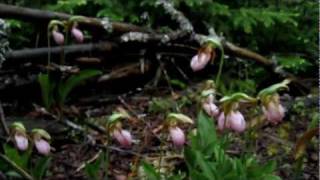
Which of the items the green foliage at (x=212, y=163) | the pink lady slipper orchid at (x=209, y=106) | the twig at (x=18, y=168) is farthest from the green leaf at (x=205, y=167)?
the twig at (x=18, y=168)

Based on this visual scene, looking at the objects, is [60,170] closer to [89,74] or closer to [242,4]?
[89,74]

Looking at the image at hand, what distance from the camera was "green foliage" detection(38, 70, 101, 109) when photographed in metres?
3.69

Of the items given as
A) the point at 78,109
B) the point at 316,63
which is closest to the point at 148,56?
the point at 78,109

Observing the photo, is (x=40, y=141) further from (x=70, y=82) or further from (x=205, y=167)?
(x=70, y=82)

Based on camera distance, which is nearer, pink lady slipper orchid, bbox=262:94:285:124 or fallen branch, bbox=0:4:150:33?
pink lady slipper orchid, bbox=262:94:285:124

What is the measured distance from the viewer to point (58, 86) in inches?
151

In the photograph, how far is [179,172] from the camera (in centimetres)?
284

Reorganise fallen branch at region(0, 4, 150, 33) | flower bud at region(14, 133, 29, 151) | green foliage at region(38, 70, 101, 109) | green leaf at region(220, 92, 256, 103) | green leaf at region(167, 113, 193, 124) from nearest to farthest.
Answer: green leaf at region(220, 92, 256, 103) → green leaf at region(167, 113, 193, 124) → flower bud at region(14, 133, 29, 151) → green foliage at region(38, 70, 101, 109) → fallen branch at region(0, 4, 150, 33)

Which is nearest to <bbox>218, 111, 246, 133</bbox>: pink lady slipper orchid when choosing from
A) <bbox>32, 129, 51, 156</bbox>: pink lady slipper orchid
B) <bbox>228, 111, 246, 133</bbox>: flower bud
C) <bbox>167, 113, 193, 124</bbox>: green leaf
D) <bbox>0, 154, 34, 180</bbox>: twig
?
<bbox>228, 111, 246, 133</bbox>: flower bud

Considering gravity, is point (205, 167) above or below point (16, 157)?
above

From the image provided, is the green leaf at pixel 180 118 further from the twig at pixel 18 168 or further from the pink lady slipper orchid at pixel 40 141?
the twig at pixel 18 168

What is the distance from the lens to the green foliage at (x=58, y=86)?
369cm

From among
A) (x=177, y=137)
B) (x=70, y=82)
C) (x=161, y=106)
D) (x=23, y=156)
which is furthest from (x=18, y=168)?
(x=161, y=106)

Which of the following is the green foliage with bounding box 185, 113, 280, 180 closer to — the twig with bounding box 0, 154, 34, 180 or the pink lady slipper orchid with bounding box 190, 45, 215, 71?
the pink lady slipper orchid with bounding box 190, 45, 215, 71
